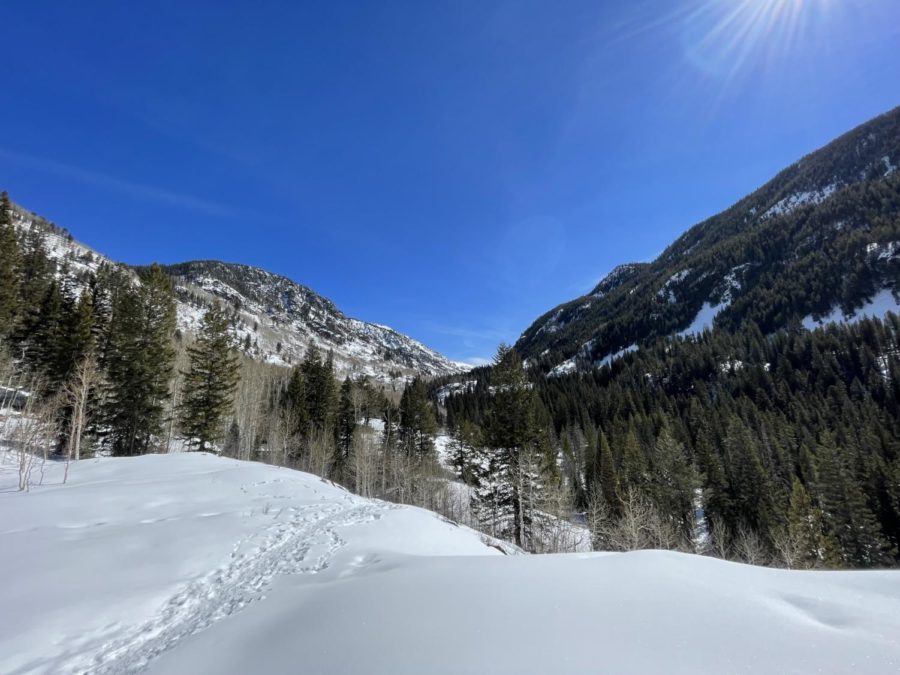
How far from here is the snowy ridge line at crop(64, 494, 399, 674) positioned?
223 inches

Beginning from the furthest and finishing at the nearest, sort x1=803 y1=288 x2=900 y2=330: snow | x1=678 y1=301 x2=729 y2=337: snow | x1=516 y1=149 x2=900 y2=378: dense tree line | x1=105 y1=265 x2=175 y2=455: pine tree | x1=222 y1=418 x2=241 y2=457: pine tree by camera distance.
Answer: x1=678 y1=301 x2=729 y2=337: snow → x1=516 y1=149 x2=900 y2=378: dense tree line → x1=803 y1=288 x2=900 y2=330: snow → x1=222 y1=418 x2=241 y2=457: pine tree → x1=105 y1=265 x2=175 y2=455: pine tree

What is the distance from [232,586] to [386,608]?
489 cm

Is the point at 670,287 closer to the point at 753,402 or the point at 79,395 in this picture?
the point at 753,402

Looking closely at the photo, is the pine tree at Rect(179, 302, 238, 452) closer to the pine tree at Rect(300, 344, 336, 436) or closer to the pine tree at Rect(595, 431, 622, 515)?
the pine tree at Rect(300, 344, 336, 436)

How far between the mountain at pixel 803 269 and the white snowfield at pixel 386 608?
16209cm

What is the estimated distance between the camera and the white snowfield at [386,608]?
3.56m

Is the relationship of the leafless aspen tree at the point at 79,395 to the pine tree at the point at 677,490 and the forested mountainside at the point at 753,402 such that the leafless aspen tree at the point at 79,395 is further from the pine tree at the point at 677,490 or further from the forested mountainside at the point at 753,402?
the pine tree at the point at 677,490

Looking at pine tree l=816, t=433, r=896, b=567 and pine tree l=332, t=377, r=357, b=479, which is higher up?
pine tree l=332, t=377, r=357, b=479

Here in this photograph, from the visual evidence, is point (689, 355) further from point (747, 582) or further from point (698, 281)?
point (747, 582)

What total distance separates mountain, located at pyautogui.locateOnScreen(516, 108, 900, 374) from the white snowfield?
16209 centimetres

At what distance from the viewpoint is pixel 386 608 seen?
5219mm

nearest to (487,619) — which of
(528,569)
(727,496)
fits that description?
(528,569)

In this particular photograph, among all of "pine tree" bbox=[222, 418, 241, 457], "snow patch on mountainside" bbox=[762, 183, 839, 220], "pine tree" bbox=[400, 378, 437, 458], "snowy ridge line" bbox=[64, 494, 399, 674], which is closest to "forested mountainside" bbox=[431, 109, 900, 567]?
"snow patch on mountainside" bbox=[762, 183, 839, 220]

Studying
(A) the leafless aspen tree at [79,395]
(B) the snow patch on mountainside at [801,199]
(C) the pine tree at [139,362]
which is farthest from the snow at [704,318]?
(A) the leafless aspen tree at [79,395]
